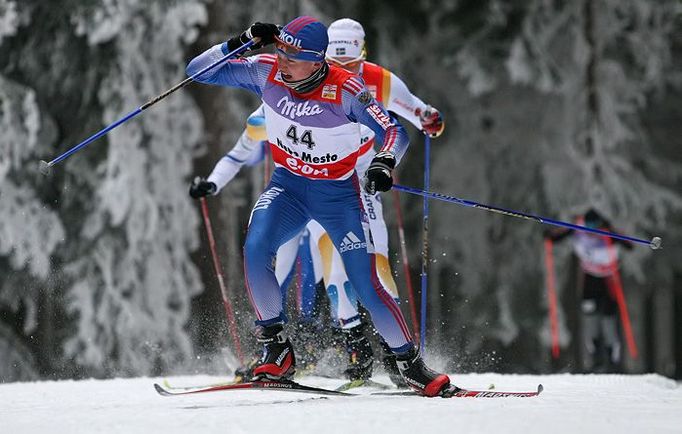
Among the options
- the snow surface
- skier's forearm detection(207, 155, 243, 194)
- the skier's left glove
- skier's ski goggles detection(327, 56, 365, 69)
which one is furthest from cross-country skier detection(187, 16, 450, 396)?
skier's forearm detection(207, 155, 243, 194)

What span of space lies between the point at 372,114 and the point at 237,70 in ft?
2.69

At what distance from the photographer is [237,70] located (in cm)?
712

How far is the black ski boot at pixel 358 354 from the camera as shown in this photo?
27.0 ft

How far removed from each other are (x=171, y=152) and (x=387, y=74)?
671 centimetres

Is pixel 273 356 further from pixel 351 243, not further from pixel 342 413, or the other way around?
pixel 342 413

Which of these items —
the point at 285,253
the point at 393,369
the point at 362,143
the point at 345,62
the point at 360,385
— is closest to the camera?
the point at 393,369

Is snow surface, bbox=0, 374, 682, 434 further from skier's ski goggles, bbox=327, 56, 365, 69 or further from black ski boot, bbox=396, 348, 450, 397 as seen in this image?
skier's ski goggles, bbox=327, 56, 365, 69

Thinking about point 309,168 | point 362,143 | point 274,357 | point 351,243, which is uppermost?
point 362,143

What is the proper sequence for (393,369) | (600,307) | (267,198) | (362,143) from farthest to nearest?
(600,307), (362,143), (393,369), (267,198)

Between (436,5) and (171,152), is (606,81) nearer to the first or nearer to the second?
(436,5)

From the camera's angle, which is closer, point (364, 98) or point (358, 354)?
point (364, 98)

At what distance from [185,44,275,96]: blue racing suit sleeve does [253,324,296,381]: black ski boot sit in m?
1.26

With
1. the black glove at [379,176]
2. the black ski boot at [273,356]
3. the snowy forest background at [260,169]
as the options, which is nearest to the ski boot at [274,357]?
the black ski boot at [273,356]

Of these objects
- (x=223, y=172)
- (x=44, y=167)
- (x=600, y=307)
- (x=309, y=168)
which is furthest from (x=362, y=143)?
(x=600, y=307)
